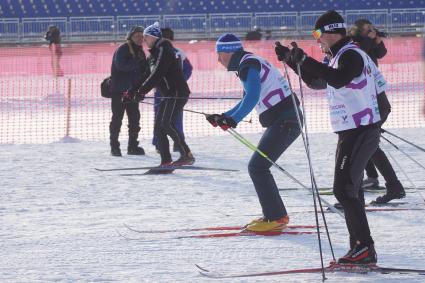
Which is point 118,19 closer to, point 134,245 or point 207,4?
point 207,4

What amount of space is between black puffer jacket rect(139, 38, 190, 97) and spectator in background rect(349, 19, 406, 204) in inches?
80.2

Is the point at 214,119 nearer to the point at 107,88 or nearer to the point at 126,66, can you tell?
the point at 126,66

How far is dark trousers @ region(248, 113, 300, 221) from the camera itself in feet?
22.2

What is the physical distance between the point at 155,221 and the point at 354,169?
2.36m

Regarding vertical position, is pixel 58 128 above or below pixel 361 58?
below

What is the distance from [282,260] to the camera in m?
5.93

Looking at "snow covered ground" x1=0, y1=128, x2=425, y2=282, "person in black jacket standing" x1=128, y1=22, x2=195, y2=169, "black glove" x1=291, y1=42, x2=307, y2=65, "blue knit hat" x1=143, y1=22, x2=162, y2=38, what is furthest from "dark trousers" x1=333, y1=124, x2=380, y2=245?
"blue knit hat" x1=143, y1=22, x2=162, y2=38

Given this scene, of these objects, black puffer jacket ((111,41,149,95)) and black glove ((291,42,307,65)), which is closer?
black glove ((291,42,307,65))

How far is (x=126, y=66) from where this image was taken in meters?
11.6

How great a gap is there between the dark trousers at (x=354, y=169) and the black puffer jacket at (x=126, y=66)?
6043mm

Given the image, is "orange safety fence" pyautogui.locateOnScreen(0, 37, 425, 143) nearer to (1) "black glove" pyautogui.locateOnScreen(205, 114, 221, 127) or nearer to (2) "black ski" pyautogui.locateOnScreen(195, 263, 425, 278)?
(1) "black glove" pyautogui.locateOnScreen(205, 114, 221, 127)

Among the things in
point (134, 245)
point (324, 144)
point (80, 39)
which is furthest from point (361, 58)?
point (80, 39)

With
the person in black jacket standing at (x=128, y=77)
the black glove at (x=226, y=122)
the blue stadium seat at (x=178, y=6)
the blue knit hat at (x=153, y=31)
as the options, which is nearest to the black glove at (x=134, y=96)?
the blue knit hat at (x=153, y=31)

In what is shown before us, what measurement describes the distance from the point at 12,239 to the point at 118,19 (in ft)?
75.7
